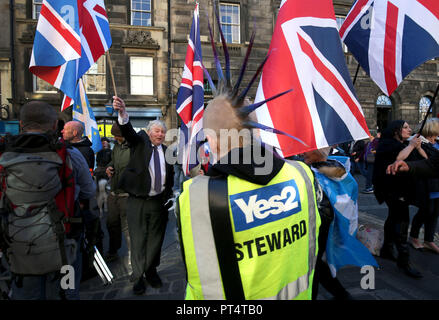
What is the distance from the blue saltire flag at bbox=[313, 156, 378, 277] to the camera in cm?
216

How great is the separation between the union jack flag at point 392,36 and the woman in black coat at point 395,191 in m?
0.93

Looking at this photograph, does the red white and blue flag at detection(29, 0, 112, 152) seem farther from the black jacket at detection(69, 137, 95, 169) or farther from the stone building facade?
the stone building facade

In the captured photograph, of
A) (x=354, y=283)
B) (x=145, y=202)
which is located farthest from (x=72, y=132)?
(x=354, y=283)

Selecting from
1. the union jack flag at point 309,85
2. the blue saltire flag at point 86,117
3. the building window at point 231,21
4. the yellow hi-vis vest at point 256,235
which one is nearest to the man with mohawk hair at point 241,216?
the yellow hi-vis vest at point 256,235

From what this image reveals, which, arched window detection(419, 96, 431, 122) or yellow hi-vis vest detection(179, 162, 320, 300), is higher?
arched window detection(419, 96, 431, 122)

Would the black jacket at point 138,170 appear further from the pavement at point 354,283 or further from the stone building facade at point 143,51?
the stone building facade at point 143,51

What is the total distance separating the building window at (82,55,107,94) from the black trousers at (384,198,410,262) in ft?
42.0

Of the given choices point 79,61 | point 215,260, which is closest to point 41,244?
point 215,260

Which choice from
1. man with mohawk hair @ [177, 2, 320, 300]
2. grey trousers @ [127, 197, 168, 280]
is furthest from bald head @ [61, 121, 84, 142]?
man with mohawk hair @ [177, 2, 320, 300]

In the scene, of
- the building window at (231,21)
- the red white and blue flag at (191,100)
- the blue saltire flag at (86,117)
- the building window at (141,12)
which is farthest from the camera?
the building window at (231,21)

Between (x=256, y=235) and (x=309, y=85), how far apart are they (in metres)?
1.83

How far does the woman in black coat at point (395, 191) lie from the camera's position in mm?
3133

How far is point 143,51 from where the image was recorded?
42.9 feet
